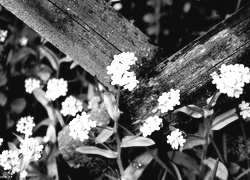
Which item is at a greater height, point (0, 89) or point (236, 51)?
point (0, 89)

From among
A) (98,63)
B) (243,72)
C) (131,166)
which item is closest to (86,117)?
(98,63)

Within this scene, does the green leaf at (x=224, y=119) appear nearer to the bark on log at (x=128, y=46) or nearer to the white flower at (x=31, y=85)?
the bark on log at (x=128, y=46)

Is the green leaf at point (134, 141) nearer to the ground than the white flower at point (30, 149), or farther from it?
nearer to the ground

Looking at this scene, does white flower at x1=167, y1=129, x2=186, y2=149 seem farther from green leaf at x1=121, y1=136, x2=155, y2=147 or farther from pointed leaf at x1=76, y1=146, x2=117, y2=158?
pointed leaf at x1=76, y1=146, x2=117, y2=158

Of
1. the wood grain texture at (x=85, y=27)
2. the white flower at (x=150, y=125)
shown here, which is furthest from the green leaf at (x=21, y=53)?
the white flower at (x=150, y=125)

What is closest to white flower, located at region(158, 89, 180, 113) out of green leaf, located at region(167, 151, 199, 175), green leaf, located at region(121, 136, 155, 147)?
green leaf, located at region(121, 136, 155, 147)

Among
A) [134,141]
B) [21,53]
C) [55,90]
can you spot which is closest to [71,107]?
[55,90]

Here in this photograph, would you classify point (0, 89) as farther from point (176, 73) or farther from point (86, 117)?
point (176, 73)
